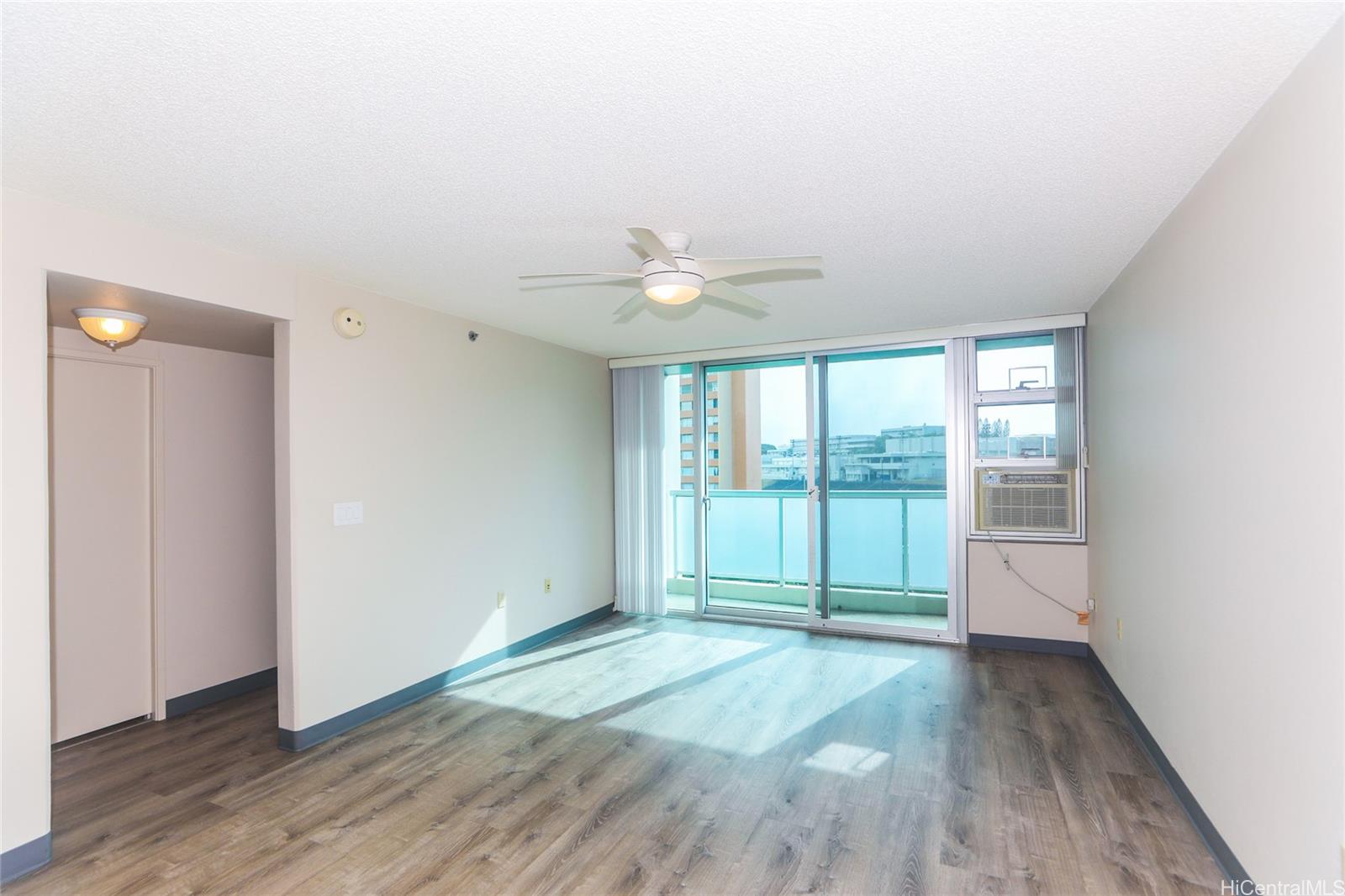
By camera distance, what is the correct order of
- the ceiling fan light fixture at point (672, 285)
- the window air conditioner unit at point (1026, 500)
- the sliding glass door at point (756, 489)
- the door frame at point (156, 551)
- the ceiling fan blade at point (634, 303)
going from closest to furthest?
the ceiling fan light fixture at point (672, 285) → the ceiling fan blade at point (634, 303) → the door frame at point (156, 551) → the window air conditioner unit at point (1026, 500) → the sliding glass door at point (756, 489)

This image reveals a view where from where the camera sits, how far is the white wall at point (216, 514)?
3.93m

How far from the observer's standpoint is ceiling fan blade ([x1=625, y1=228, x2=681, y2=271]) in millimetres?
2289

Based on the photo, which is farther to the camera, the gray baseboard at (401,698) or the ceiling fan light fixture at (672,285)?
the gray baseboard at (401,698)

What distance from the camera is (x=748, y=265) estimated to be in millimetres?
2648

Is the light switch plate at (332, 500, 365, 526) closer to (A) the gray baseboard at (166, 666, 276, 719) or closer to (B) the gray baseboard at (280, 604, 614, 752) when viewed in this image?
(B) the gray baseboard at (280, 604, 614, 752)

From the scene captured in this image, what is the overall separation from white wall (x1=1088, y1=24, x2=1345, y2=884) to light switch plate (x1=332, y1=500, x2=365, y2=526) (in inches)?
151

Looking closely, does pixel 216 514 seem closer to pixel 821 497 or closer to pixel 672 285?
pixel 672 285

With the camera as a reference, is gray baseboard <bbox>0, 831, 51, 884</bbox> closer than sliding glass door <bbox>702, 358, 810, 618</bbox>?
Yes

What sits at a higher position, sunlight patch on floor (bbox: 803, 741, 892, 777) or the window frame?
the window frame

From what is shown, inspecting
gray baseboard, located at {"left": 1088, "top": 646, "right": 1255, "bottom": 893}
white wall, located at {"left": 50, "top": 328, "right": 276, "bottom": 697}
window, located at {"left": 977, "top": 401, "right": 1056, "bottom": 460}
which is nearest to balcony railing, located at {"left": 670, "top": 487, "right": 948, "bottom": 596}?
window, located at {"left": 977, "top": 401, "right": 1056, "bottom": 460}

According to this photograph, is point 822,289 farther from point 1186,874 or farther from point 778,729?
point 1186,874

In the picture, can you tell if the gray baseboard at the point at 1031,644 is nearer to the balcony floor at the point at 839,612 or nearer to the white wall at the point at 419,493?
the balcony floor at the point at 839,612

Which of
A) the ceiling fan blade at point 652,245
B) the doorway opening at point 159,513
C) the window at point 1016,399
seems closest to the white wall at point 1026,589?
the window at point 1016,399

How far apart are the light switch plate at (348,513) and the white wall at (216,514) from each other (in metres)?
1.25
